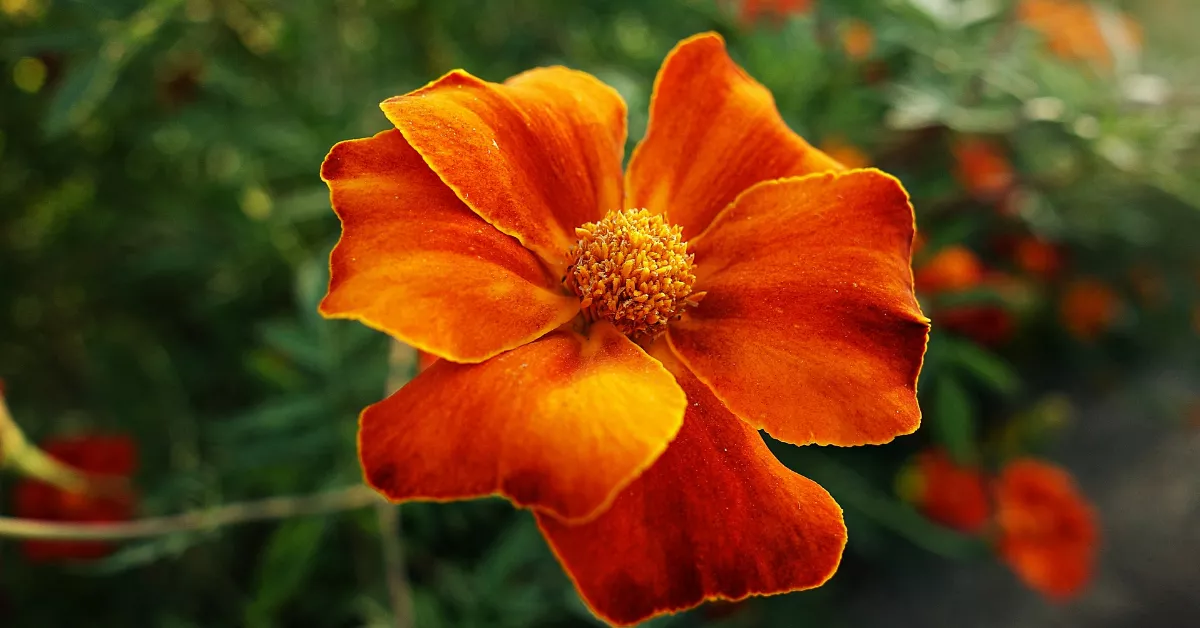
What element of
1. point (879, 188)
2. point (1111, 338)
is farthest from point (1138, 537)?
point (879, 188)

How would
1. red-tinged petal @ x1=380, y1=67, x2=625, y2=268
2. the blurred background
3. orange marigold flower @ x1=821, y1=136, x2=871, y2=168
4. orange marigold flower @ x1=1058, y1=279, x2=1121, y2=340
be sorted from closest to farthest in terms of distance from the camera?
red-tinged petal @ x1=380, y1=67, x2=625, y2=268 < the blurred background < orange marigold flower @ x1=821, y1=136, x2=871, y2=168 < orange marigold flower @ x1=1058, y1=279, x2=1121, y2=340

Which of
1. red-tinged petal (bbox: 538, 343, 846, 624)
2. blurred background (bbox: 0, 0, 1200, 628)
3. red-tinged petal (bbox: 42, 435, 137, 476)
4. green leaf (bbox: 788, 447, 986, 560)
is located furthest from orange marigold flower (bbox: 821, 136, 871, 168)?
red-tinged petal (bbox: 42, 435, 137, 476)

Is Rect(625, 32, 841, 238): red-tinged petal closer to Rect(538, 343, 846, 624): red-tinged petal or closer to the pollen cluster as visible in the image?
the pollen cluster

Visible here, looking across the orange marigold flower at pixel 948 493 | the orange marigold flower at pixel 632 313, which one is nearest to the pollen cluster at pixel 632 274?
the orange marigold flower at pixel 632 313

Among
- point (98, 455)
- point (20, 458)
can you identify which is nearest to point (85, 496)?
point (98, 455)

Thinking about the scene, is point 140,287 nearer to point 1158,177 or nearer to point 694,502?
point 694,502

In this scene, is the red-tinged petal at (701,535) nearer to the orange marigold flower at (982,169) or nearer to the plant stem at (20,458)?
the plant stem at (20,458)
